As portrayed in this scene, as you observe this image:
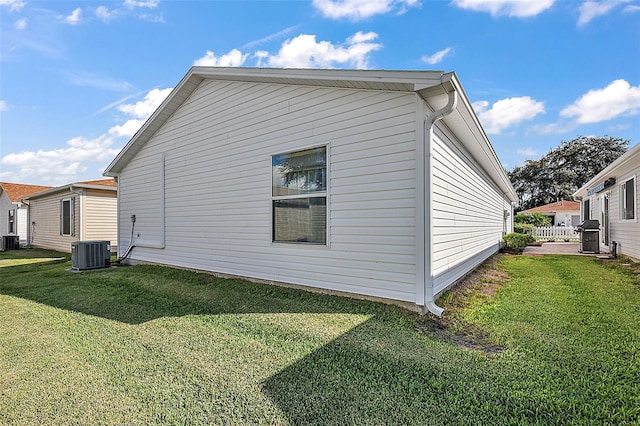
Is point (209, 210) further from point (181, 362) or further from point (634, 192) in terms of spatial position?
point (634, 192)

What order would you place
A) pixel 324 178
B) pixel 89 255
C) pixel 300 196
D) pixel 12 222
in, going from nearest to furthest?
pixel 324 178 → pixel 300 196 → pixel 89 255 → pixel 12 222

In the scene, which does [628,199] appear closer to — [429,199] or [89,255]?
[429,199]

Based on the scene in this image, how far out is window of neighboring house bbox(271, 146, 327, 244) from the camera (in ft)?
16.1

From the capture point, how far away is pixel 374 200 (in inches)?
172

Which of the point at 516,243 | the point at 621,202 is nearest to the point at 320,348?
the point at 621,202

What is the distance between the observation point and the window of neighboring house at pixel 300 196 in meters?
4.90

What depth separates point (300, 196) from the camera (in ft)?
16.8

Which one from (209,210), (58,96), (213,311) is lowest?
(213,311)

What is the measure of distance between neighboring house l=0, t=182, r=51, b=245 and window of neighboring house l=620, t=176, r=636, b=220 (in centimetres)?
2561

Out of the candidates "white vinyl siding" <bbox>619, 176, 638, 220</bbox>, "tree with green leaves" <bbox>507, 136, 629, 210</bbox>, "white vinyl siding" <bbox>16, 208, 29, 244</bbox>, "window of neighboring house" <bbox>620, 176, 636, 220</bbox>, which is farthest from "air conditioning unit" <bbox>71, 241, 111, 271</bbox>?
"tree with green leaves" <bbox>507, 136, 629, 210</bbox>

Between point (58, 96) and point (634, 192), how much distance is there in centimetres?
1667

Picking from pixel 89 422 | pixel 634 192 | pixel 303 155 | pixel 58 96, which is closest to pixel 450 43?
pixel 303 155

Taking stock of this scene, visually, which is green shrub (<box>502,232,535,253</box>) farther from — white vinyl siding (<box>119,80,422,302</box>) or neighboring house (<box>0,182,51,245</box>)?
neighboring house (<box>0,182,51,245</box>)

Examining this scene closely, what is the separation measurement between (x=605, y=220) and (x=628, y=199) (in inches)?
136
